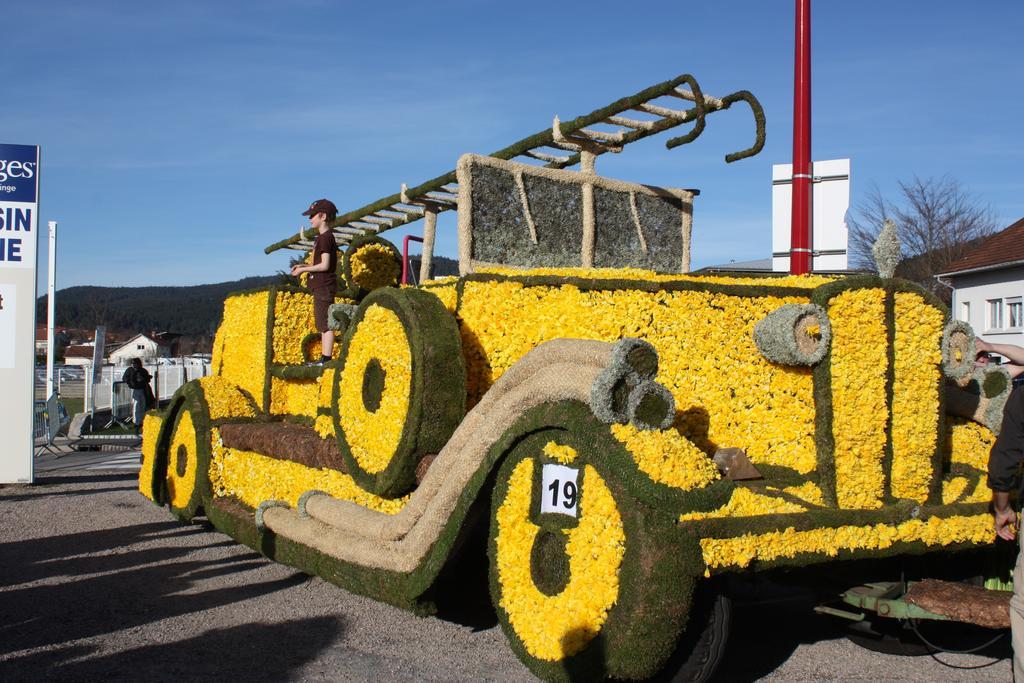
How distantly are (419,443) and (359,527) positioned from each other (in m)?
0.60

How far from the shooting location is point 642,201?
6.24m

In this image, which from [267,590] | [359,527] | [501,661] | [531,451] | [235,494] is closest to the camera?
[531,451]

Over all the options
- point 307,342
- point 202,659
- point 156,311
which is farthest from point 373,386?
point 156,311

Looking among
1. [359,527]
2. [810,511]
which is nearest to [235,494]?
[359,527]

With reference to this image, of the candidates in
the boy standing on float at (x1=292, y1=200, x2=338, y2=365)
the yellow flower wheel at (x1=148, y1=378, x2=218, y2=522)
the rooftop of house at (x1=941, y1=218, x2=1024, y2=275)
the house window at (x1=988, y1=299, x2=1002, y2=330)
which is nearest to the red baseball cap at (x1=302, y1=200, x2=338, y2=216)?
the boy standing on float at (x1=292, y1=200, x2=338, y2=365)

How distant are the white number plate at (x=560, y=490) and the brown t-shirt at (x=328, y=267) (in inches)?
130

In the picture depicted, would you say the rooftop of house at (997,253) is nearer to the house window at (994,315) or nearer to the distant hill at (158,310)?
the house window at (994,315)

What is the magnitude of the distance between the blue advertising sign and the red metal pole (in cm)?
884

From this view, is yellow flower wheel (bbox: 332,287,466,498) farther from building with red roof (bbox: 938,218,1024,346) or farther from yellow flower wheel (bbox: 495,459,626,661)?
building with red roof (bbox: 938,218,1024,346)

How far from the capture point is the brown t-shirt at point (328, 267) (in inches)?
270

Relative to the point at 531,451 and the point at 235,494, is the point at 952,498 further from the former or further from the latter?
the point at 235,494

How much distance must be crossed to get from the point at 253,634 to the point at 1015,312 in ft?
78.8

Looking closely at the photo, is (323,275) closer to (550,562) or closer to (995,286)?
(550,562)

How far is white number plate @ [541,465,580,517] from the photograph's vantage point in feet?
12.7
